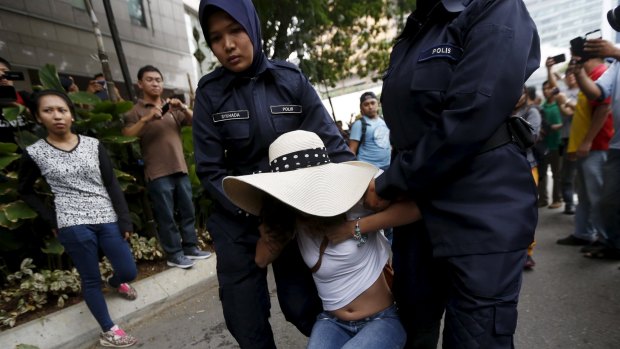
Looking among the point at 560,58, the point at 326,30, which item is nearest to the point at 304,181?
the point at 560,58

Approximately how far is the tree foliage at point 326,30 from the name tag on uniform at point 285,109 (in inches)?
194

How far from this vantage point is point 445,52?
1.05 m

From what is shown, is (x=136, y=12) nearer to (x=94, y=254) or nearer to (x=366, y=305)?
(x=94, y=254)

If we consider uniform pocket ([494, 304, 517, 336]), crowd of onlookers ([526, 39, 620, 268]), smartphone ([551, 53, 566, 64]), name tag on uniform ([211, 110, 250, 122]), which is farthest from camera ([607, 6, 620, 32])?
name tag on uniform ([211, 110, 250, 122])

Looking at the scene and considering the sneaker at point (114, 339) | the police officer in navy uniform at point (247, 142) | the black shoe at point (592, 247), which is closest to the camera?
the police officer in navy uniform at point (247, 142)

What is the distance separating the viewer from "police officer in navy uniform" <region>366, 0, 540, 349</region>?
0.96 meters

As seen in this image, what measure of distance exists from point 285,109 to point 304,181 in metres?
0.44

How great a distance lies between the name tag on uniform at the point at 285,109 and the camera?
152 cm

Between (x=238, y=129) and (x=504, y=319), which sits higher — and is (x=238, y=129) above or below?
above

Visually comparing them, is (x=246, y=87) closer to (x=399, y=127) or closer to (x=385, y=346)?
(x=399, y=127)

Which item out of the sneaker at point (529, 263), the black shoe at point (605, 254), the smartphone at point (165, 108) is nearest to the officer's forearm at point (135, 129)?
the smartphone at point (165, 108)

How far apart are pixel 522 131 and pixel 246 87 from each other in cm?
108

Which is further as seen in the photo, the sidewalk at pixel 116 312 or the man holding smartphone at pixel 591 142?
the man holding smartphone at pixel 591 142

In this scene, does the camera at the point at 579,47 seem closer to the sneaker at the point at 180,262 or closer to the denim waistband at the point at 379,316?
the denim waistband at the point at 379,316
